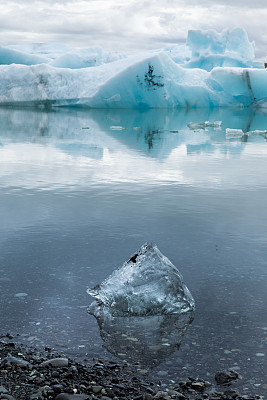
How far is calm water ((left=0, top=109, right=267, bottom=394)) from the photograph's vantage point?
348cm

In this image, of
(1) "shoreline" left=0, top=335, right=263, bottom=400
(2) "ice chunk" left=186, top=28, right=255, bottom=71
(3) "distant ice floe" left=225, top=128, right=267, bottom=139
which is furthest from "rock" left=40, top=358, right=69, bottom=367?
(2) "ice chunk" left=186, top=28, right=255, bottom=71

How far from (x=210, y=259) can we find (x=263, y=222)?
5.22ft

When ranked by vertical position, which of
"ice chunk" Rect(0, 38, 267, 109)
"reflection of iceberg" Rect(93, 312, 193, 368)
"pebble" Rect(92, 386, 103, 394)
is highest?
"ice chunk" Rect(0, 38, 267, 109)

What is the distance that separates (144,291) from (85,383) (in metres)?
1.28

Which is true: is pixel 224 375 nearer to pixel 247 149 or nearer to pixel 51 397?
pixel 51 397

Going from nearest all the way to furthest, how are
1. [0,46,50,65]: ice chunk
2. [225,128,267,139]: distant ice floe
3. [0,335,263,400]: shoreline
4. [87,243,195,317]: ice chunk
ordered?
[0,335,263,400]: shoreline, [87,243,195,317]: ice chunk, [225,128,267,139]: distant ice floe, [0,46,50,65]: ice chunk

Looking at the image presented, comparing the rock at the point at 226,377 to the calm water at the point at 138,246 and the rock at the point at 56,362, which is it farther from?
the rock at the point at 56,362

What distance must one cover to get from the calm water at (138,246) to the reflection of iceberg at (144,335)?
0.01 metres

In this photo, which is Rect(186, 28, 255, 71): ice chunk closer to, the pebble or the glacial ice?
the glacial ice

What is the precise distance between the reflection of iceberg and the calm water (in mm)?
14

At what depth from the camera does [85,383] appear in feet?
Result: 9.58

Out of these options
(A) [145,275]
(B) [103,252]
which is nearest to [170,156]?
(B) [103,252]

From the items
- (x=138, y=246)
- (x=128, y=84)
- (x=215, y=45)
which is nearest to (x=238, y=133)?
(x=128, y=84)

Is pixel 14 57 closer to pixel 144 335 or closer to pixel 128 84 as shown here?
pixel 128 84
